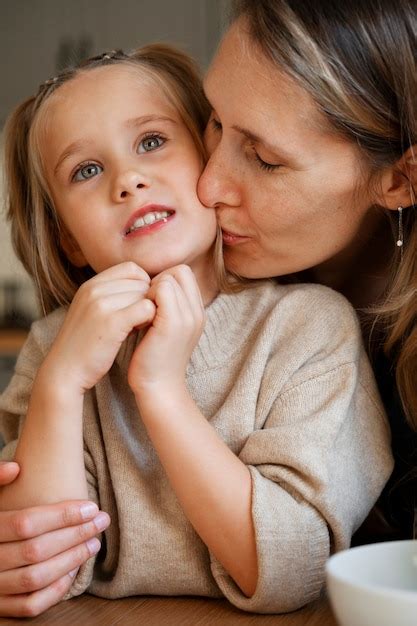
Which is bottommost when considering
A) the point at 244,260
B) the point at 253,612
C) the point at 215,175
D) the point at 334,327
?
the point at 253,612

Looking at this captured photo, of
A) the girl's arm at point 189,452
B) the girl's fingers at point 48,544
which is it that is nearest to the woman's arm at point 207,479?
the girl's arm at point 189,452

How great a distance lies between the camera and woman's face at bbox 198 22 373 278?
3.78 ft

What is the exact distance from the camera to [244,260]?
1.28 meters

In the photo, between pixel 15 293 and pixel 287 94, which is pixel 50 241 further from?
pixel 15 293

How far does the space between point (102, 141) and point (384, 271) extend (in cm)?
44

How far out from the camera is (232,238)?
4.18 feet

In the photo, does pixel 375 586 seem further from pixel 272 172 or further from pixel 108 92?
pixel 108 92

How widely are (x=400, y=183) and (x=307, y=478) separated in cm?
40

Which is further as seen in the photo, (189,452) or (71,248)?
(71,248)

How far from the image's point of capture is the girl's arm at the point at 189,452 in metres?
1.05

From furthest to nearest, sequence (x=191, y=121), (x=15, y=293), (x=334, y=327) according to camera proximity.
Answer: (x=15, y=293) → (x=191, y=121) → (x=334, y=327)

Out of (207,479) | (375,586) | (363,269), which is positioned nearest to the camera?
(375,586)

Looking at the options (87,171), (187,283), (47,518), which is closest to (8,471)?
(47,518)

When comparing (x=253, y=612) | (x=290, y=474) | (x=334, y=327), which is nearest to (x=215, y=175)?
(x=334, y=327)
